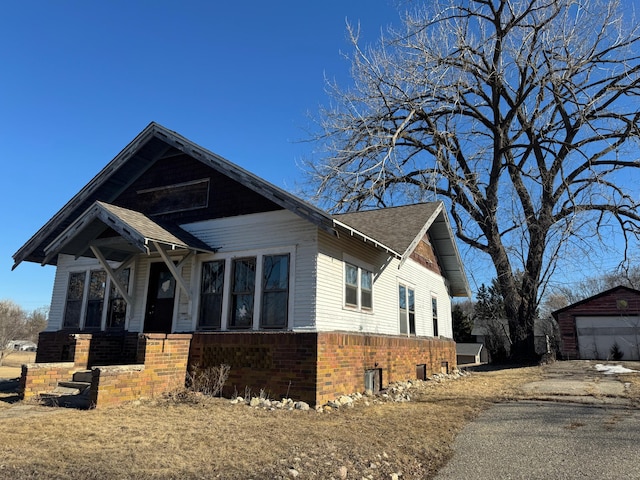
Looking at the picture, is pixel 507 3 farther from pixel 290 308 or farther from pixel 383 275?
pixel 290 308

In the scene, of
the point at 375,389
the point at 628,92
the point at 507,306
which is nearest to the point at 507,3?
the point at 628,92

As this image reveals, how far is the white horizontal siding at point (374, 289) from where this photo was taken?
9.81 metres

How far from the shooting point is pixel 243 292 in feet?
33.9

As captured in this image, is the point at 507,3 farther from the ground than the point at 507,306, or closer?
farther from the ground

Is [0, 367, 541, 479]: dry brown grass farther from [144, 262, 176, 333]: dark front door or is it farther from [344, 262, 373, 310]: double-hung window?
[144, 262, 176, 333]: dark front door

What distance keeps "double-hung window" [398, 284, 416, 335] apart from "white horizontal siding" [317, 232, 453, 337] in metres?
0.27

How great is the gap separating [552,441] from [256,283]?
20.6 feet

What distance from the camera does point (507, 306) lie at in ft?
69.5

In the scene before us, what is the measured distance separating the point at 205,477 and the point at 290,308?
5.27 m

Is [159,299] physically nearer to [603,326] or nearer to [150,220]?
[150,220]

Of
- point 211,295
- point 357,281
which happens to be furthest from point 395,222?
point 211,295

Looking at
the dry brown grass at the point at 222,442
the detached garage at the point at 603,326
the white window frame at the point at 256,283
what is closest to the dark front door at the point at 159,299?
the white window frame at the point at 256,283

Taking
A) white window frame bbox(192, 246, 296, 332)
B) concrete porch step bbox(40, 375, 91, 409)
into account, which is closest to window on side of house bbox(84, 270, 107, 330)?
concrete porch step bbox(40, 375, 91, 409)

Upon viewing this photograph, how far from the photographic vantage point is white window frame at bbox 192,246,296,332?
9.73m
